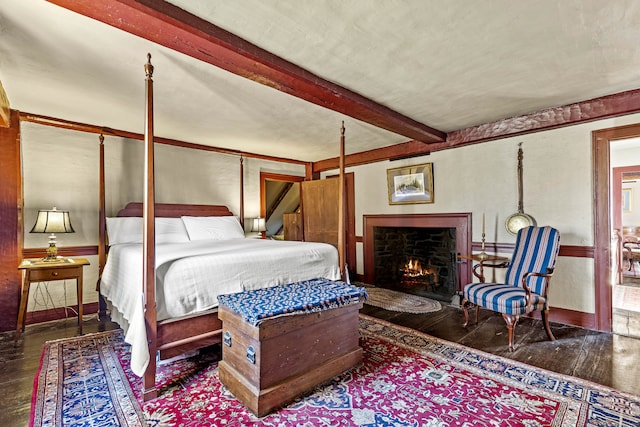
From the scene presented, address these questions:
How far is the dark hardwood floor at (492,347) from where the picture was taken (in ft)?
6.85

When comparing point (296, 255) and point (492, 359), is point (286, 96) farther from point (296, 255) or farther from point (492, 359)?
point (492, 359)

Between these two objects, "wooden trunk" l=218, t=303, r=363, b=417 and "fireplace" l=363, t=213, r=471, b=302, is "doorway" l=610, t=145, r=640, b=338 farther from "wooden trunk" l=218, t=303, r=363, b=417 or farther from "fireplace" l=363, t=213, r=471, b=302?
"wooden trunk" l=218, t=303, r=363, b=417

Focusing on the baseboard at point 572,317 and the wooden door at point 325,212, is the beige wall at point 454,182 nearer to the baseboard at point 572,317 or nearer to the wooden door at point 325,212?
the baseboard at point 572,317

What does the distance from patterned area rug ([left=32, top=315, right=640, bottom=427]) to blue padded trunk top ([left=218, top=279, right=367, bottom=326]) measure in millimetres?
547

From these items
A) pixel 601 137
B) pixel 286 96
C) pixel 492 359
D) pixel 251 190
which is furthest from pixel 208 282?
pixel 601 137

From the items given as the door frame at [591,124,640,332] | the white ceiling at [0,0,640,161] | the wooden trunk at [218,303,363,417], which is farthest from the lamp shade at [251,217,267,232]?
the door frame at [591,124,640,332]

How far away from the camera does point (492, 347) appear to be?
271 centimetres

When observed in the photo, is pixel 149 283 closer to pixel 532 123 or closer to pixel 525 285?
pixel 525 285

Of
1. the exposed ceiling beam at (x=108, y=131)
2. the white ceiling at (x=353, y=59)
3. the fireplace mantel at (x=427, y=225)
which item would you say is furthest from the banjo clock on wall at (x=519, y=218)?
the exposed ceiling beam at (x=108, y=131)

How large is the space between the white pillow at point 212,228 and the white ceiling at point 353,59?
135cm

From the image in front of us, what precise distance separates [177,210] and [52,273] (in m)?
1.70

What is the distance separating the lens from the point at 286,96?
2.95 meters

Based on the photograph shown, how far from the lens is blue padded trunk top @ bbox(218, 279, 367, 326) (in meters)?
1.88

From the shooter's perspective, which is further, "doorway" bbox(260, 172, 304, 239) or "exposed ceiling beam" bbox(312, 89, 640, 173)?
"doorway" bbox(260, 172, 304, 239)
